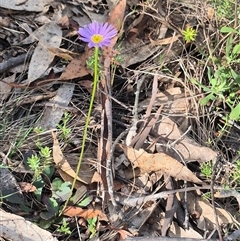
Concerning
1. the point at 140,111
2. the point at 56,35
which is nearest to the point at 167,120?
the point at 140,111

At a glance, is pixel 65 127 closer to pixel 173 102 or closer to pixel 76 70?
pixel 76 70

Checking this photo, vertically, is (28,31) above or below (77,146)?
above

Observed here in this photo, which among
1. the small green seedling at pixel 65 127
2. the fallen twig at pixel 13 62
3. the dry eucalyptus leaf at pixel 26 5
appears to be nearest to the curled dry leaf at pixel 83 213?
the small green seedling at pixel 65 127

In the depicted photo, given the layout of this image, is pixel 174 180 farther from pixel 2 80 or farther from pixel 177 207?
pixel 2 80

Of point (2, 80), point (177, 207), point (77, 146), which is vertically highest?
point (2, 80)

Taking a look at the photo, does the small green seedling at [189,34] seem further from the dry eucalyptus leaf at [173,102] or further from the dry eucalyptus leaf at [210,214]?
the dry eucalyptus leaf at [210,214]

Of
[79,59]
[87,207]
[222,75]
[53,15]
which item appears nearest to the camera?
[87,207]
